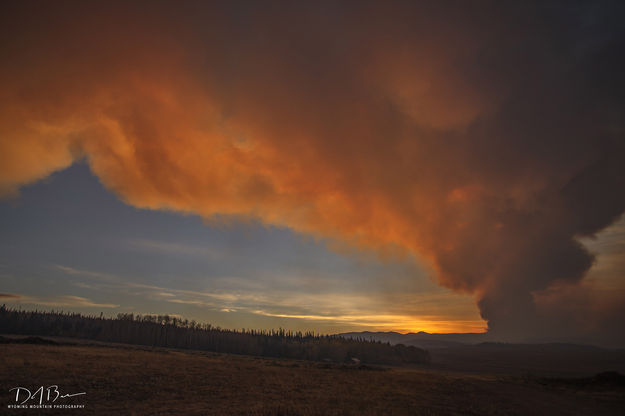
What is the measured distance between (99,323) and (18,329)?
37183mm

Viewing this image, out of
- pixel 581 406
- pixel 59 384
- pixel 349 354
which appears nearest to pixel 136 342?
pixel 349 354

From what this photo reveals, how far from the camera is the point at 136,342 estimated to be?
147125 millimetres

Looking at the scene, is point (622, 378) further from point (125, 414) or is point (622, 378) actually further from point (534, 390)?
point (125, 414)
